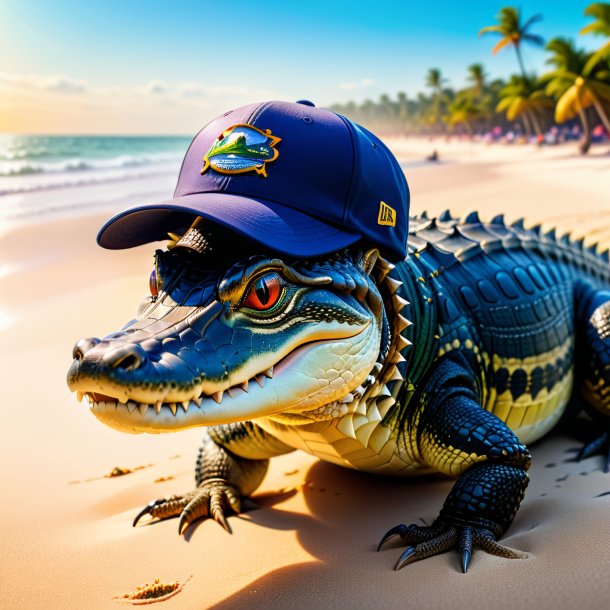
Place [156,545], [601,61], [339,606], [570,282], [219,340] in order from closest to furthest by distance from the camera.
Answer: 1. [219,340]
2. [339,606]
3. [156,545]
4. [570,282]
5. [601,61]

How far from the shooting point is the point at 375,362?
2.44m

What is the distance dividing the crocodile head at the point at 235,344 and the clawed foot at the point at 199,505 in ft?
2.77

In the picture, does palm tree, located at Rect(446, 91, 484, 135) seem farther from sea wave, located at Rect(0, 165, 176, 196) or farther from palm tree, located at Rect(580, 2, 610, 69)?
sea wave, located at Rect(0, 165, 176, 196)

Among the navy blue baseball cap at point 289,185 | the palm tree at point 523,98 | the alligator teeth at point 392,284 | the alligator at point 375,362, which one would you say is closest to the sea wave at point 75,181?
the alligator at point 375,362

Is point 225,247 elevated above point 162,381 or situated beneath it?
elevated above

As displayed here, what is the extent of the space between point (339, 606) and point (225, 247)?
120 centimetres

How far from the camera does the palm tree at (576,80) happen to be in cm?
3172

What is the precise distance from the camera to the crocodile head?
185 centimetres

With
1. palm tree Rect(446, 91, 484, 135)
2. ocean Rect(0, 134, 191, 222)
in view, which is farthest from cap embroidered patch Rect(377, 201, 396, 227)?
palm tree Rect(446, 91, 484, 135)

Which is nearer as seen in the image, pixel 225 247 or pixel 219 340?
pixel 219 340

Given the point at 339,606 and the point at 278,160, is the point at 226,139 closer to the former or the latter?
the point at 278,160

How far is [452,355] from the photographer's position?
287cm

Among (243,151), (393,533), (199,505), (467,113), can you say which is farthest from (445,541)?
(467,113)

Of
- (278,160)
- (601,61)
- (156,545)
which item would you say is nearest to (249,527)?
(156,545)
